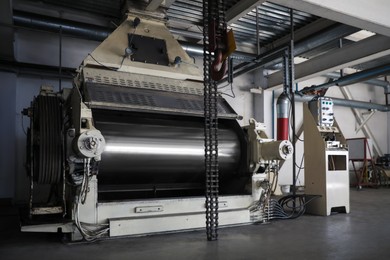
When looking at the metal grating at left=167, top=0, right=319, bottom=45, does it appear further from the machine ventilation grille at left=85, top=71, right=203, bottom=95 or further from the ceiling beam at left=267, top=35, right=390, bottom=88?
the machine ventilation grille at left=85, top=71, right=203, bottom=95

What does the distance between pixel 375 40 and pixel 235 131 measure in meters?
2.87

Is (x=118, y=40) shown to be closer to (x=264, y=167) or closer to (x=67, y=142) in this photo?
(x=67, y=142)

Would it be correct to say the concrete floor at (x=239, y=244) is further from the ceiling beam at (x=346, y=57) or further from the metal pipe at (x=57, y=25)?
the ceiling beam at (x=346, y=57)

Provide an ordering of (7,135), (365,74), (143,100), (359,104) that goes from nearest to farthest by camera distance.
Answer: (143,100) < (7,135) < (365,74) < (359,104)

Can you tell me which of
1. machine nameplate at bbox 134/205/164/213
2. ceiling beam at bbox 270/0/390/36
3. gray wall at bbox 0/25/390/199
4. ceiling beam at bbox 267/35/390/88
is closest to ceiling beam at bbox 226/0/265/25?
ceiling beam at bbox 270/0/390/36

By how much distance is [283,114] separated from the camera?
15.4 ft

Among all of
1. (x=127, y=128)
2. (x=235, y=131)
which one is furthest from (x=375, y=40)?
(x=127, y=128)

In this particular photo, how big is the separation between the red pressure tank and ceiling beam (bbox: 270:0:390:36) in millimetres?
1126

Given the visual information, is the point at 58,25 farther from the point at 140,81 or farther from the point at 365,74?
the point at 365,74

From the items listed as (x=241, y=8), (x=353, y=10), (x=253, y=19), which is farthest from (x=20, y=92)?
(x=353, y=10)

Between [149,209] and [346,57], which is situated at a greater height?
[346,57]

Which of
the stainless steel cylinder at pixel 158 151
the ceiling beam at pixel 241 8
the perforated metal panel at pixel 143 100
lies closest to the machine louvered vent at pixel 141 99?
the perforated metal panel at pixel 143 100

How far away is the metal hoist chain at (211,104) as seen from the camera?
2.74 meters

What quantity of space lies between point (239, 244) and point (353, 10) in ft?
9.31
